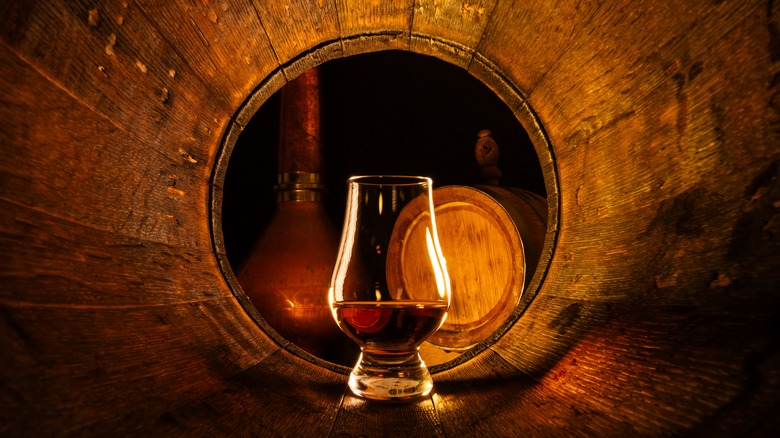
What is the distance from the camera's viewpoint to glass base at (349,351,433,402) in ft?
2.73

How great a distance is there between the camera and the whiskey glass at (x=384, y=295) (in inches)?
34.9

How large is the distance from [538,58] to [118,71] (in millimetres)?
808

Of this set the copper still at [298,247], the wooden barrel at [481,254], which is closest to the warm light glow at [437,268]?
the wooden barrel at [481,254]

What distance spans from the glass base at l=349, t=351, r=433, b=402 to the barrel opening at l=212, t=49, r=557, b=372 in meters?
2.06

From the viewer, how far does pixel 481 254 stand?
1936 millimetres

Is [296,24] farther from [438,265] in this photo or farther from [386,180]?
[438,265]

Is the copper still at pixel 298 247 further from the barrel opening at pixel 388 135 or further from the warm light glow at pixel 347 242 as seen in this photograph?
the warm light glow at pixel 347 242

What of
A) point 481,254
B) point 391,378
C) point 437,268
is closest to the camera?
point 391,378

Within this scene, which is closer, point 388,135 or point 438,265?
point 438,265

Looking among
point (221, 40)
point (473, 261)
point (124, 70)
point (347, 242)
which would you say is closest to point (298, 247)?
point (473, 261)

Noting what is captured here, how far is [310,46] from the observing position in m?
1.12

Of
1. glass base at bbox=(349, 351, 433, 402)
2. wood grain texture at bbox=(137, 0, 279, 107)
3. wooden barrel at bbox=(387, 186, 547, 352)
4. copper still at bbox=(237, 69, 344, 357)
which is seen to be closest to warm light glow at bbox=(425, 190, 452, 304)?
glass base at bbox=(349, 351, 433, 402)

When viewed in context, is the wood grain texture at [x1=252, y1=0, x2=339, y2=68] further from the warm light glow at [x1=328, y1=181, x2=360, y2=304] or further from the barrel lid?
the barrel lid

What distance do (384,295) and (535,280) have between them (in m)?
0.35
